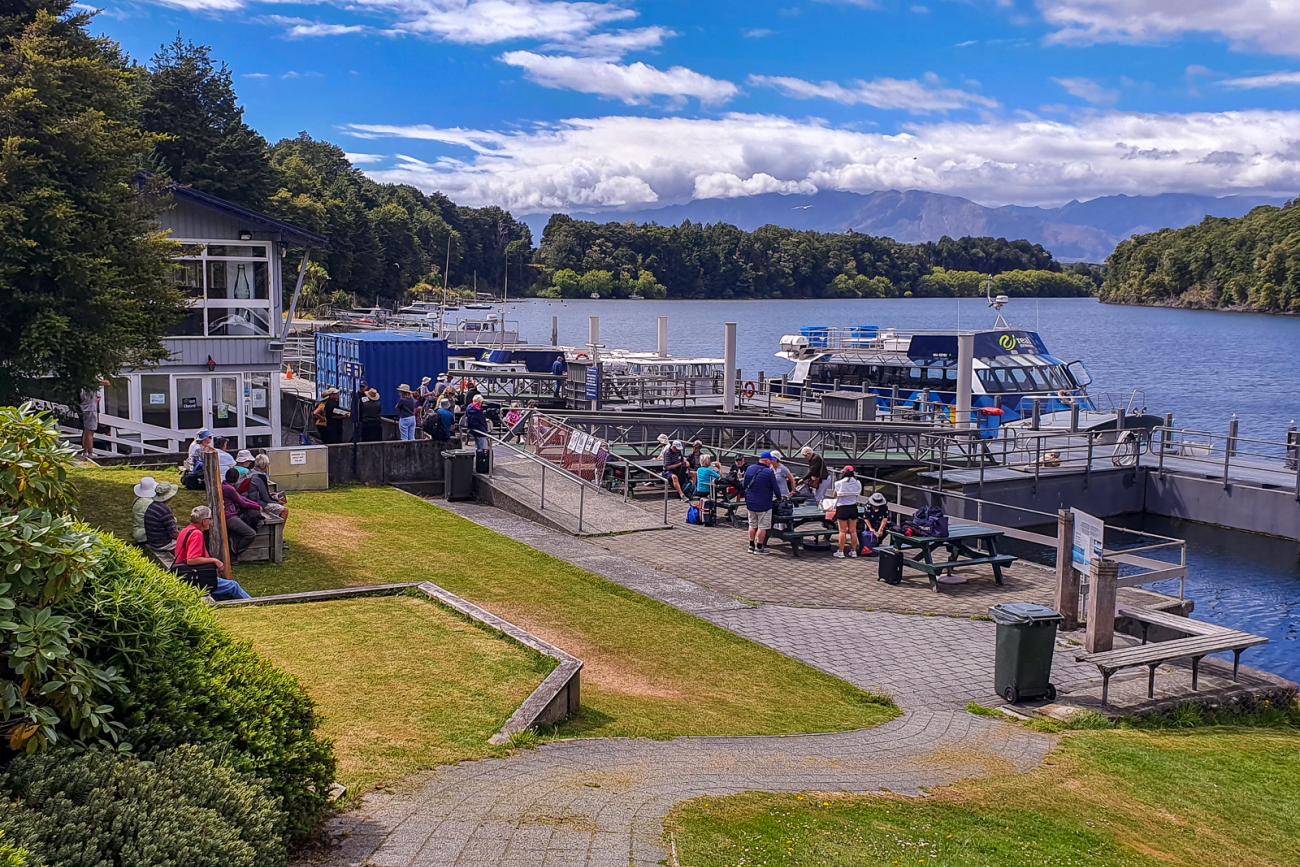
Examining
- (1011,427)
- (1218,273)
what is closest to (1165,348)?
(1218,273)

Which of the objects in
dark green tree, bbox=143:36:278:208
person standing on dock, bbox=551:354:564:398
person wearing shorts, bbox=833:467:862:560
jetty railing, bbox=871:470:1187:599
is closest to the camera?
person wearing shorts, bbox=833:467:862:560

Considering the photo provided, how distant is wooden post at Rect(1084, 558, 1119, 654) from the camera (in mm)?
13570

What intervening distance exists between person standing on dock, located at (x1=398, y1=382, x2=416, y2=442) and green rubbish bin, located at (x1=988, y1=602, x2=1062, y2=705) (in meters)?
15.3

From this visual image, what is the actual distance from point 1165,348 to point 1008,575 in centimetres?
9775

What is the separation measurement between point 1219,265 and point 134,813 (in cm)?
17889

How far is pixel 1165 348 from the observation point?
10631 centimetres

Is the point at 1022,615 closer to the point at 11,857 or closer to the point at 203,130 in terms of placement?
the point at 11,857

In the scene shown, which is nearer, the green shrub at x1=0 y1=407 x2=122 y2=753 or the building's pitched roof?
the green shrub at x1=0 y1=407 x2=122 y2=753

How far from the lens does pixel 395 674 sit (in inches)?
398

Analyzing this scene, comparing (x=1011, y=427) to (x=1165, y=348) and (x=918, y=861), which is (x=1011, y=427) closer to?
(x=918, y=861)

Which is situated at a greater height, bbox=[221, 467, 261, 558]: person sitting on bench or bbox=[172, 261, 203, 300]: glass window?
bbox=[172, 261, 203, 300]: glass window

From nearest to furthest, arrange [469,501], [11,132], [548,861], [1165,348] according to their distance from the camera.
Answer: [548,861]
[11,132]
[469,501]
[1165,348]

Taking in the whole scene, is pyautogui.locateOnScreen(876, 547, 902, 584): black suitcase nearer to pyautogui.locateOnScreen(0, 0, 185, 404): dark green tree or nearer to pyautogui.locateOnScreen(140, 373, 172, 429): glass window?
pyautogui.locateOnScreen(0, 0, 185, 404): dark green tree

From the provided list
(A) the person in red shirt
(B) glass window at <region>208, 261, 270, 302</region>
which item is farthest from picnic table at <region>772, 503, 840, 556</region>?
(B) glass window at <region>208, 261, 270, 302</region>
